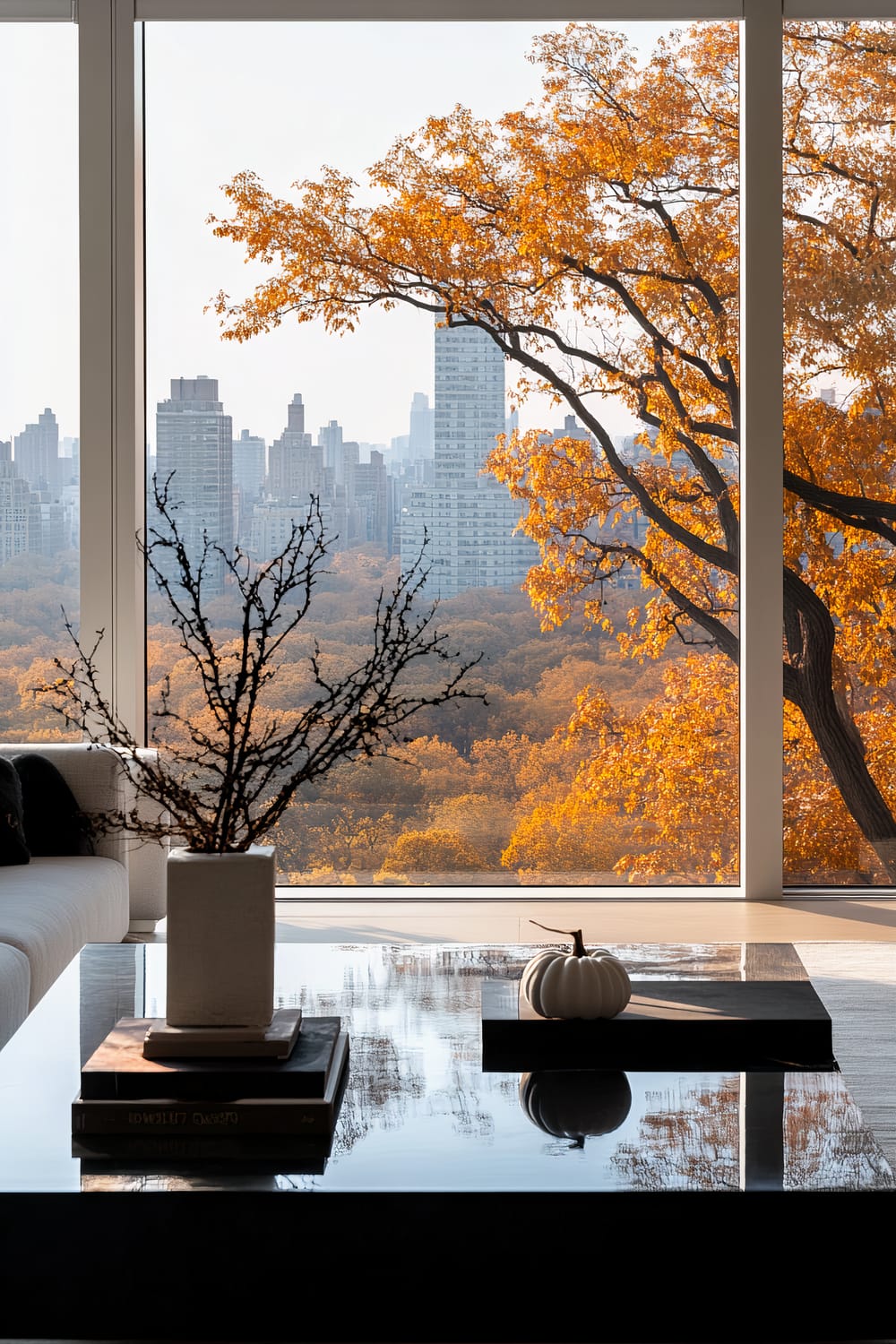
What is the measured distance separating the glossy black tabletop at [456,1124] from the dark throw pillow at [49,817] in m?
1.49

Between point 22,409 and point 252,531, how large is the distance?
3.20ft

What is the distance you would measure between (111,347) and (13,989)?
2.85 metres

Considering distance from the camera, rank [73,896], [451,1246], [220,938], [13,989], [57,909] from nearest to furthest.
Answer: [451,1246], [220,938], [13,989], [57,909], [73,896]

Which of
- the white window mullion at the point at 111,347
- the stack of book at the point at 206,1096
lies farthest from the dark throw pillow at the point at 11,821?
the stack of book at the point at 206,1096

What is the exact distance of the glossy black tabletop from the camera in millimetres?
1532

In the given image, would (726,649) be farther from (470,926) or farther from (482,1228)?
(482,1228)

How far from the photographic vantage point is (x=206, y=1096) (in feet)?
5.57

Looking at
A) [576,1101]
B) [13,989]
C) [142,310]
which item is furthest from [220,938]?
[142,310]

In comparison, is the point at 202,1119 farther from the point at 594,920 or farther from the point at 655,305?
the point at 655,305

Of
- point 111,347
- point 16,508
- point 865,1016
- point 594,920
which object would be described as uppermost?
point 111,347

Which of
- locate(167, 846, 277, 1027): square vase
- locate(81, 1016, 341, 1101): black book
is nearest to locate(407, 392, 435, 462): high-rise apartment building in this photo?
locate(167, 846, 277, 1027): square vase

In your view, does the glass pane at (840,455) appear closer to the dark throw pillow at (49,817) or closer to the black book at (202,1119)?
the dark throw pillow at (49,817)

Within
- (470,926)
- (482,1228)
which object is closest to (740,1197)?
(482,1228)

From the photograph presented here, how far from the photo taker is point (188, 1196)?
149 cm
